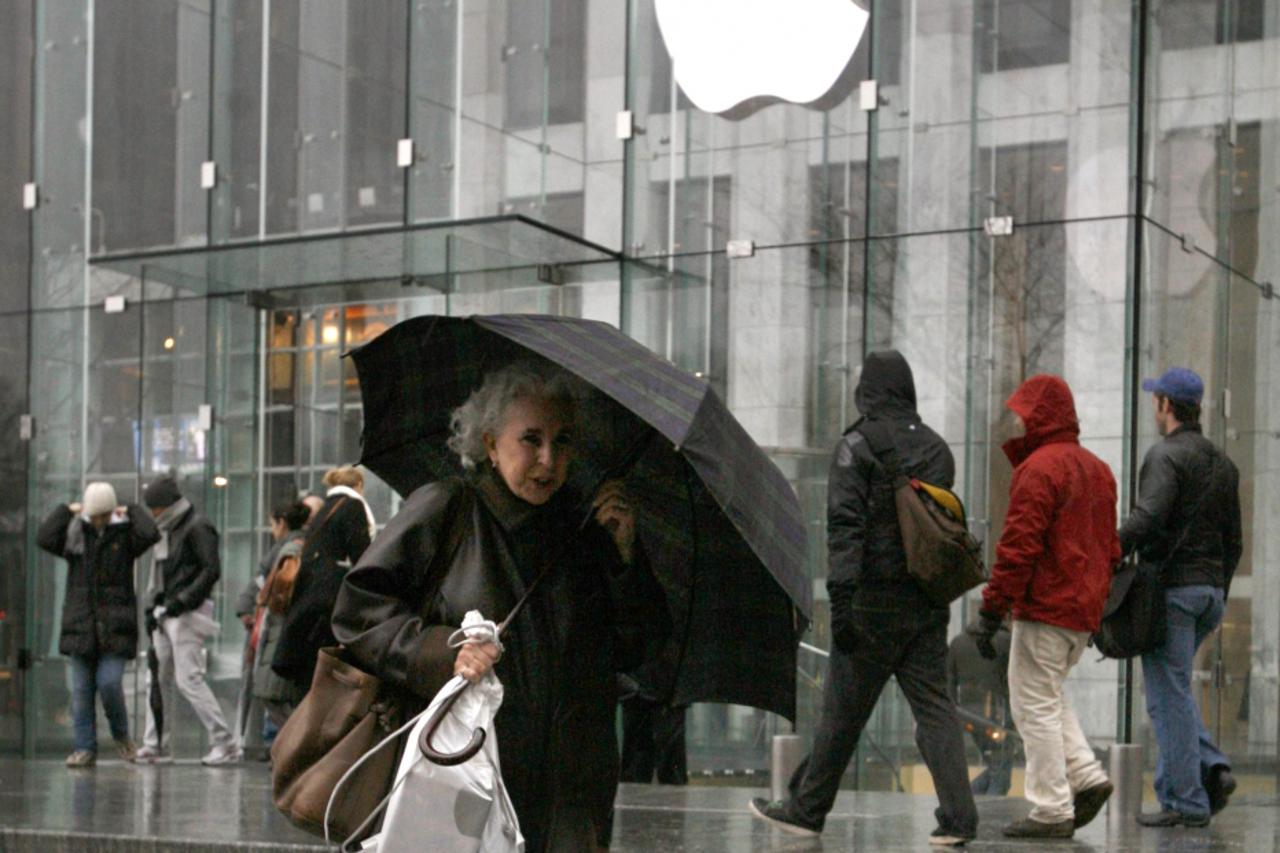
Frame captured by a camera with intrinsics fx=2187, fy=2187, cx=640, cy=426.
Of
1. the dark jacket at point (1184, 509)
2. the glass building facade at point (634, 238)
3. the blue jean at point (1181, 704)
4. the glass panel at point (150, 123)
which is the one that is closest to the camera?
the blue jean at point (1181, 704)

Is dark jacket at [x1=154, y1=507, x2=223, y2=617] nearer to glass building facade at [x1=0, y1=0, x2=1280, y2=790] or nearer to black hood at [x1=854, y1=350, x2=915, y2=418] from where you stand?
glass building facade at [x1=0, y1=0, x2=1280, y2=790]

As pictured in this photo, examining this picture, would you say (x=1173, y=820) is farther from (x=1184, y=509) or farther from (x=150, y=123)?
(x=150, y=123)

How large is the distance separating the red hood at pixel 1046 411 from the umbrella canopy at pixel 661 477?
424 cm

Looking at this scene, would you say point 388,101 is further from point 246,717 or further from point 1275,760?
point 1275,760

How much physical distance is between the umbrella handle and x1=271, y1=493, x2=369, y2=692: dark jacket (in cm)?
648

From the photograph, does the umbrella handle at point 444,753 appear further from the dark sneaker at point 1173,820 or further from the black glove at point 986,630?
the dark sneaker at point 1173,820

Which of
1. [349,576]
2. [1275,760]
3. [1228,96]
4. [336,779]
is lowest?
[1275,760]

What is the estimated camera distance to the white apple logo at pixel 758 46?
1421 cm

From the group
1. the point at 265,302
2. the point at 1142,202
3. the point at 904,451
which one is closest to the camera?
the point at 904,451

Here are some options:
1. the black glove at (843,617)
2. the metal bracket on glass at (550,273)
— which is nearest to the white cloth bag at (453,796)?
the black glove at (843,617)

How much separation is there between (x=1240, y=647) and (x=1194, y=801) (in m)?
4.60

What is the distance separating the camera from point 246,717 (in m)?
15.6

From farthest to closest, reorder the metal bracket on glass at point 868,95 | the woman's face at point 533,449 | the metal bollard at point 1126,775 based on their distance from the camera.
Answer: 1. the metal bracket on glass at point 868,95
2. the metal bollard at point 1126,775
3. the woman's face at point 533,449

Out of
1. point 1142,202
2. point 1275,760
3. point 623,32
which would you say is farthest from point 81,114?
point 1275,760
